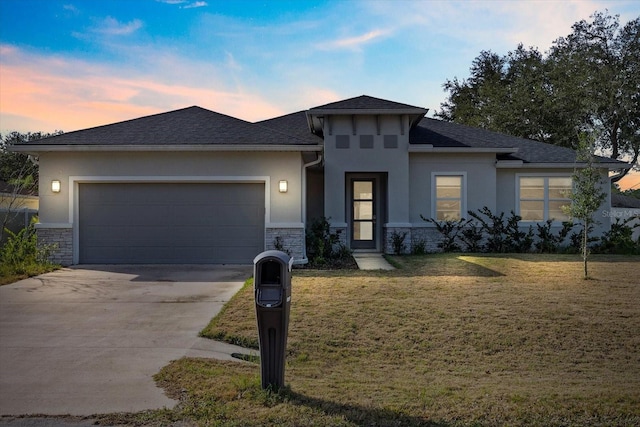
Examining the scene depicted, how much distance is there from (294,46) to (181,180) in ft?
18.0

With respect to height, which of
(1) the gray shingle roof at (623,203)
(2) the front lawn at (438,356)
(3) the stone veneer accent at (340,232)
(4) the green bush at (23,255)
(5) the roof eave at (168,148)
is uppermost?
(5) the roof eave at (168,148)

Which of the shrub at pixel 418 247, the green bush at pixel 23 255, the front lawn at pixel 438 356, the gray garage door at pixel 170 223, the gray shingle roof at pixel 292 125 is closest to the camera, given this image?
the front lawn at pixel 438 356

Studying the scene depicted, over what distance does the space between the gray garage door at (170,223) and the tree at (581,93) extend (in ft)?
61.5

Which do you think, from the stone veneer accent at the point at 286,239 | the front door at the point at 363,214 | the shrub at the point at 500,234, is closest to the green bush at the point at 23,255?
the stone veneer accent at the point at 286,239

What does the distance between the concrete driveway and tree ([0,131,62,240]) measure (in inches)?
184

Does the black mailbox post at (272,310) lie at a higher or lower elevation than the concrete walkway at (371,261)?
higher

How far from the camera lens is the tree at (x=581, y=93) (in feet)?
86.8

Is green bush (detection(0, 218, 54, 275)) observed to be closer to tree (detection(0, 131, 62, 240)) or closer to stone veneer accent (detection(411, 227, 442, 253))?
tree (detection(0, 131, 62, 240))

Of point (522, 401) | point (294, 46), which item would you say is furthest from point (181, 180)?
point (522, 401)

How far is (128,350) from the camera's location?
6.54 meters

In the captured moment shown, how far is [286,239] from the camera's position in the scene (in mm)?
13961

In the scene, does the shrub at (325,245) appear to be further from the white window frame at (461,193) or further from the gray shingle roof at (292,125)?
the gray shingle roof at (292,125)

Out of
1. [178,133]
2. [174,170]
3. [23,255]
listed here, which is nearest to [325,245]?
[174,170]

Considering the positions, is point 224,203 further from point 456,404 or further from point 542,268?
point 456,404
